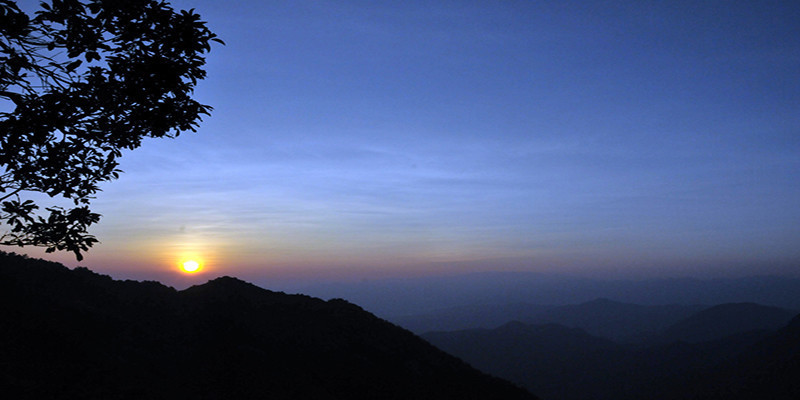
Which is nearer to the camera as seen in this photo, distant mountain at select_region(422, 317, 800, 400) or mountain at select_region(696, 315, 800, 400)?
mountain at select_region(696, 315, 800, 400)

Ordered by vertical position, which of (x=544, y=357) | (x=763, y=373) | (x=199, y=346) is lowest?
(x=544, y=357)

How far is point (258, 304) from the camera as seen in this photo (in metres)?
36.3

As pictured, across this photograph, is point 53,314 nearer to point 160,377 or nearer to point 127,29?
point 160,377

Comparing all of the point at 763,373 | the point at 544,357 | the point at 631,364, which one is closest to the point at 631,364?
the point at 631,364

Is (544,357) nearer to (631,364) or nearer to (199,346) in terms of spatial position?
(631,364)

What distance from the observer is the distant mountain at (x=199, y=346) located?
21047 mm

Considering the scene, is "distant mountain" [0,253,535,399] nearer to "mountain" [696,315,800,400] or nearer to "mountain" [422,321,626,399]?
"mountain" [696,315,800,400]

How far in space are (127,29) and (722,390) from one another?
4370 inches

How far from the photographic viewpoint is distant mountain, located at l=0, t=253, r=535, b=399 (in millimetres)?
21047

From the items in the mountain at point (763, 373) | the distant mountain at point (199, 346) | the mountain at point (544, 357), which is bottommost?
the mountain at point (544, 357)

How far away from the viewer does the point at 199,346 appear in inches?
1099

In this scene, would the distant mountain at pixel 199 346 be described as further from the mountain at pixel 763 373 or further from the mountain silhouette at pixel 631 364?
the mountain silhouette at pixel 631 364

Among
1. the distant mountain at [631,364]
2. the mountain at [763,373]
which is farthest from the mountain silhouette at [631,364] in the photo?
the distant mountain at [631,364]

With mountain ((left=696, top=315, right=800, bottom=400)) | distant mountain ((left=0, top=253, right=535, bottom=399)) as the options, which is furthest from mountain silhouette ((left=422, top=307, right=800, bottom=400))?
distant mountain ((left=0, top=253, right=535, bottom=399))
